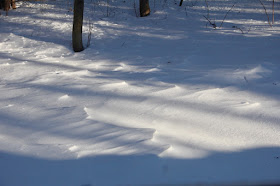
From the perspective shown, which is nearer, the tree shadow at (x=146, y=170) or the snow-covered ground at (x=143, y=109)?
the tree shadow at (x=146, y=170)

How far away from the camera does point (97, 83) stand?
3.42 m

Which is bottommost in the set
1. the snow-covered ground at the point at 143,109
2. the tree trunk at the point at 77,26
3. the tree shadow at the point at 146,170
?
the tree shadow at the point at 146,170

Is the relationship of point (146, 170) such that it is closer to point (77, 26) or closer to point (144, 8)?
point (77, 26)

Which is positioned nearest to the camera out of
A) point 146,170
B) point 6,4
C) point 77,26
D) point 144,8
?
point 146,170

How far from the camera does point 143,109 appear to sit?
266 cm

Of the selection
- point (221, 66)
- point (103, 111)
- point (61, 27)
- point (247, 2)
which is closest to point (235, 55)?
point (221, 66)

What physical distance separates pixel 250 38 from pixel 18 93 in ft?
14.4

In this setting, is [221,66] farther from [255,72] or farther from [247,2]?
[247,2]

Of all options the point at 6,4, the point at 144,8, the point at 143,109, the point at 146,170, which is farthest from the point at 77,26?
the point at 6,4

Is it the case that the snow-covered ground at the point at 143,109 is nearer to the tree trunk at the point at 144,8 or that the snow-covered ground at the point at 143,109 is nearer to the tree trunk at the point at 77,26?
the tree trunk at the point at 77,26

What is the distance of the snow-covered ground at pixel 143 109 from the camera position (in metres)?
1.80

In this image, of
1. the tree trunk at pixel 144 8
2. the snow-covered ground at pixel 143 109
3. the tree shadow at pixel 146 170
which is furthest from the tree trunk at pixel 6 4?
the tree shadow at pixel 146 170

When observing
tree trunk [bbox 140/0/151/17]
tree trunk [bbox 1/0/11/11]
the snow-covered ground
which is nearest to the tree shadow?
the snow-covered ground

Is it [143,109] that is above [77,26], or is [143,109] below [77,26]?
below
